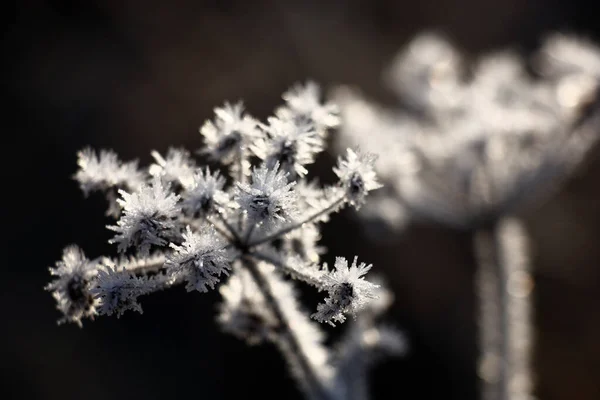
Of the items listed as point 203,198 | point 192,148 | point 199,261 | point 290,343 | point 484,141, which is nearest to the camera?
point 199,261

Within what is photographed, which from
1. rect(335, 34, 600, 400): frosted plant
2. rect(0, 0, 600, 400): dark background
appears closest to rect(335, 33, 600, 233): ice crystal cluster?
rect(335, 34, 600, 400): frosted plant

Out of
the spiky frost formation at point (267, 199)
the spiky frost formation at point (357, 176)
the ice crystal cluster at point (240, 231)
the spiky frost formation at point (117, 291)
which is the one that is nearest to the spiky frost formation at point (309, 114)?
the ice crystal cluster at point (240, 231)

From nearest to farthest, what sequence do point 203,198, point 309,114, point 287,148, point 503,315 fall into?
1. point 203,198
2. point 287,148
3. point 309,114
4. point 503,315

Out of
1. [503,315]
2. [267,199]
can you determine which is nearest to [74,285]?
[267,199]

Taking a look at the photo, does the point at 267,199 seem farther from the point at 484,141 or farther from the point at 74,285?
the point at 484,141

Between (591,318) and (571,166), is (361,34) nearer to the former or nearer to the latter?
(591,318)

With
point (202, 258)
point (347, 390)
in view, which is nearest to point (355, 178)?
point (202, 258)
